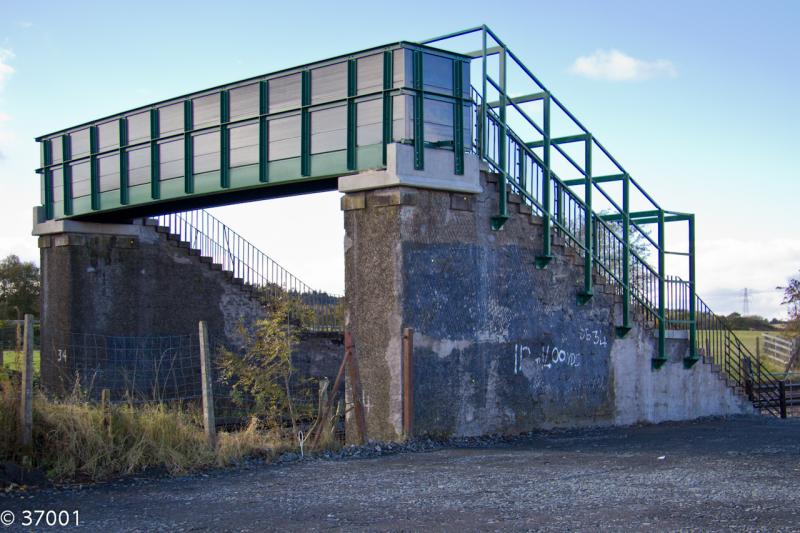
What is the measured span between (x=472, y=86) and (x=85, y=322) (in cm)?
1192

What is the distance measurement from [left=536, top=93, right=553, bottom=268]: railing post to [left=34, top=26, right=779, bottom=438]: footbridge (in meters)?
0.04

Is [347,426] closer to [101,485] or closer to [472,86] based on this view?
[101,485]

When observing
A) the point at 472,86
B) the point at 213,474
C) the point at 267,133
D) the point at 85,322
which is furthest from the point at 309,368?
the point at 213,474

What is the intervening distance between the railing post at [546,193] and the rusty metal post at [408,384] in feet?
12.3

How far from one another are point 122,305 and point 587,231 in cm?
1182

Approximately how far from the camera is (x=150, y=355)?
22.4 m

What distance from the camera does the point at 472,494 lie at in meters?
9.46

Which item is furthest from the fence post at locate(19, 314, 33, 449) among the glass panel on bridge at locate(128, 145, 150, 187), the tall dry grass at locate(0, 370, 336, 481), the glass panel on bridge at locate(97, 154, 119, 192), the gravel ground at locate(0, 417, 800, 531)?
the glass panel on bridge at locate(97, 154, 119, 192)

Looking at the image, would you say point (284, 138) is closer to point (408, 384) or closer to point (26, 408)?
point (408, 384)

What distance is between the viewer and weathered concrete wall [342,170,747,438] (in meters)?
14.0

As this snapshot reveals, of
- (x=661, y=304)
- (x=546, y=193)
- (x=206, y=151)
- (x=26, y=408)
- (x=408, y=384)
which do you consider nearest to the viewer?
(x=26, y=408)

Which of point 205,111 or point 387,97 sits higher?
point 205,111

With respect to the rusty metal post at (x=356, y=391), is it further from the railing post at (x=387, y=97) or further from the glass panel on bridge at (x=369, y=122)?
the glass panel on bridge at (x=369, y=122)

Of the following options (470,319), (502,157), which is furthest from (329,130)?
(470,319)
